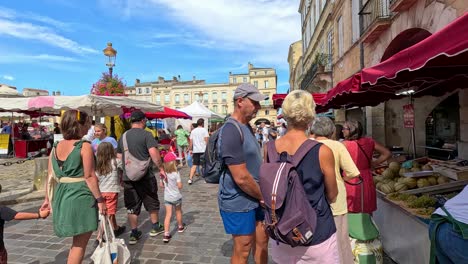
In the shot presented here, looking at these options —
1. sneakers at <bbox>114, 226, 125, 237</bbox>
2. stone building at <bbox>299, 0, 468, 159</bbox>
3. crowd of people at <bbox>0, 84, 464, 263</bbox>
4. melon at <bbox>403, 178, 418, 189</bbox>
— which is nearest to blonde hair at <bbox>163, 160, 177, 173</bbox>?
crowd of people at <bbox>0, 84, 464, 263</bbox>

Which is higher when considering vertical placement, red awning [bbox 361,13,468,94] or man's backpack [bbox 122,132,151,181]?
red awning [bbox 361,13,468,94]

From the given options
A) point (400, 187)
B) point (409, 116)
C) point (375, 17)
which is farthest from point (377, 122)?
point (400, 187)

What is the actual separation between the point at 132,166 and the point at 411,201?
3523 mm

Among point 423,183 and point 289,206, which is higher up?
point 289,206

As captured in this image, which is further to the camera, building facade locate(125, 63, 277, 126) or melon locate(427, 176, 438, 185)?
building facade locate(125, 63, 277, 126)

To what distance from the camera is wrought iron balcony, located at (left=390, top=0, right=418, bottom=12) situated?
A: 6576 mm

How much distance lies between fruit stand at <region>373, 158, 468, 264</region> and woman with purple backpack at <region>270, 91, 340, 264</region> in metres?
1.68

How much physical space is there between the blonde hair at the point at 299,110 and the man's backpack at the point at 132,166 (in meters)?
2.68

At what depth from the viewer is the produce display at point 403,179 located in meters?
3.93

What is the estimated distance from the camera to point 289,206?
1680 mm

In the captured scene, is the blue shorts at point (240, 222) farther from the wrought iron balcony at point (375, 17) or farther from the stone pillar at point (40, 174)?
the wrought iron balcony at point (375, 17)

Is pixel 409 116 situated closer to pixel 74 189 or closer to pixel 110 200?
pixel 110 200

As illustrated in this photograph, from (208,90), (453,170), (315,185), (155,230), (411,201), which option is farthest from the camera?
(208,90)

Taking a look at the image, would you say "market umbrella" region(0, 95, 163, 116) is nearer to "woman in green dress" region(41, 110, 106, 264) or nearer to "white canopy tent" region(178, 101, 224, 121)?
"woman in green dress" region(41, 110, 106, 264)
